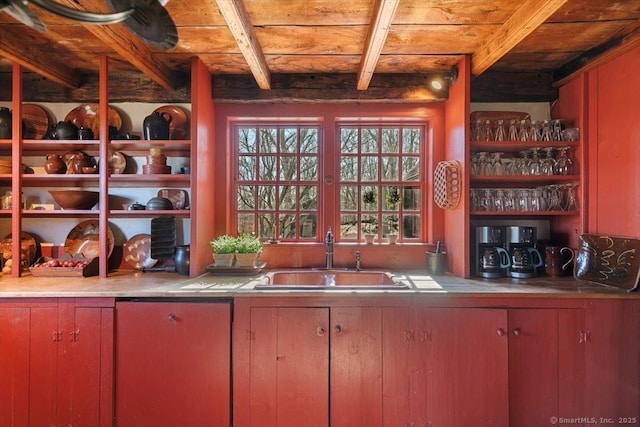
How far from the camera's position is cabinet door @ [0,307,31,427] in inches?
77.9

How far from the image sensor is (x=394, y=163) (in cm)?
294

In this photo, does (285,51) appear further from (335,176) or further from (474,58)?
(474,58)

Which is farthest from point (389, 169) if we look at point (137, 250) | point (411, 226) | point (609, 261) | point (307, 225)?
point (137, 250)

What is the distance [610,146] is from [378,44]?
1.68 metres

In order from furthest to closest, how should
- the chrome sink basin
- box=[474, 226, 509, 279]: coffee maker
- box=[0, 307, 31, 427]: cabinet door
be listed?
the chrome sink basin, box=[474, 226, 509, 279]: coffee maker, box=[0, 307, 31, 427]: cabinet door

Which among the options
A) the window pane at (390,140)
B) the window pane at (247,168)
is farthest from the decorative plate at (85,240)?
the window pane at (390,140)

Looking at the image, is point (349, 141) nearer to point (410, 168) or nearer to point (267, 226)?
point (410, 168)

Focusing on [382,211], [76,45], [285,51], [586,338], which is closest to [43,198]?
[76,45]

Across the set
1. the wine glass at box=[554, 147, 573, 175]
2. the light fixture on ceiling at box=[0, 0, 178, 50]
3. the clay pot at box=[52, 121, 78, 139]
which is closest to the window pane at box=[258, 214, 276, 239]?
the clay pot at box=[52, 121, 78, 139]

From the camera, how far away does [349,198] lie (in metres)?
2.94

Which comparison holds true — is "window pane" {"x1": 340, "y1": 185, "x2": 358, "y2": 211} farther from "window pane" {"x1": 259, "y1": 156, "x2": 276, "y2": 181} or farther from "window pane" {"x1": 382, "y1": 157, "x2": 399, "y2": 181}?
"window pane" {"x1": 259, "y1": 156, "x2": 276, "y2": 181}

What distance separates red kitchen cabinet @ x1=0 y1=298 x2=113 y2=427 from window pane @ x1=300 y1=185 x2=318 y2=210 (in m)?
1.60

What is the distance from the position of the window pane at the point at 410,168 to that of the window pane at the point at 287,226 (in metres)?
1.02

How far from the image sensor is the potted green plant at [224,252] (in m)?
2.53
